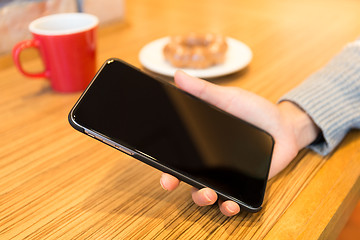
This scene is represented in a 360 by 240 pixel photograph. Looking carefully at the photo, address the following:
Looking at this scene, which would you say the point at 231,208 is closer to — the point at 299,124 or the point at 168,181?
the point at 168,181

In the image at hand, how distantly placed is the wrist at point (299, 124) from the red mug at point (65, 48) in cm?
35

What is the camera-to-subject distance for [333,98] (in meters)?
0.56

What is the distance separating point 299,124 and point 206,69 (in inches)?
9.8

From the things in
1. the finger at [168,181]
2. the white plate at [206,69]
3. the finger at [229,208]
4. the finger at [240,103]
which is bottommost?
the finger at [229,208]

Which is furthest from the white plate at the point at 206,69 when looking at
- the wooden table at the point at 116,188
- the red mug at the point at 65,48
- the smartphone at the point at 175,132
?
the smartphone at the point at 175,132

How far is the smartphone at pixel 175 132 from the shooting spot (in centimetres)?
38

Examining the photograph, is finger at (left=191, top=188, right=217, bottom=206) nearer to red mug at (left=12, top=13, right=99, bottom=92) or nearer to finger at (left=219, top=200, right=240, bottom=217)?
finger at (left=219, top=200, right=240, bottom=217)

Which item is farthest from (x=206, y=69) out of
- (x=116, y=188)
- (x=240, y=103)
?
(x=116, y=188)

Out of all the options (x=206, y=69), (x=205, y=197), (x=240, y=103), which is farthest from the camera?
(x=206, y=69)

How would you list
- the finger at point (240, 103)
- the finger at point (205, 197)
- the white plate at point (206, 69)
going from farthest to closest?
the white plate at point (206, 69)
the finger at point (240, 103)
the finger at point (205, 197)

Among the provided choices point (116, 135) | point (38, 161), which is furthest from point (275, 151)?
point (38, 161)

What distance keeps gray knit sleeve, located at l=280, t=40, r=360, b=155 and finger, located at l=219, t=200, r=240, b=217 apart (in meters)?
0.19

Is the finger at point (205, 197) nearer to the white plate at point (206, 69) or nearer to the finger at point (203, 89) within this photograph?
the finger at point (203, 89)

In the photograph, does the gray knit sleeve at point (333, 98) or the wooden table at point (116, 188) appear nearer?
the wooden table at point (116, 188)
